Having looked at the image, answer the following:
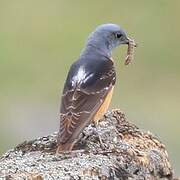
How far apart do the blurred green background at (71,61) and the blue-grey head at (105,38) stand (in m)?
5.10

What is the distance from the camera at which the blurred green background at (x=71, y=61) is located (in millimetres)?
20359

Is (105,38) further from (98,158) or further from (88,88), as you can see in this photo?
(98,158)

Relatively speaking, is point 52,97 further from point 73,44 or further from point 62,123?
point 62,123

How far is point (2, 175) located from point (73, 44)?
1591cm

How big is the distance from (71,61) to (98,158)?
13.6m

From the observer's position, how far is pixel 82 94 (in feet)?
35.9

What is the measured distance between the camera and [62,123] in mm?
10617

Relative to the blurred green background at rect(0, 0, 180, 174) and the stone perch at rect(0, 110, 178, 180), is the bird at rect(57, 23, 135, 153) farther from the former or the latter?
the blurred green background at rect(0, 0, 180, 174)

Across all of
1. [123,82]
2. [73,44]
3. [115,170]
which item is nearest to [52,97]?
[123,82]

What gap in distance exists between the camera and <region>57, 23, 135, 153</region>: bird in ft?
34.6

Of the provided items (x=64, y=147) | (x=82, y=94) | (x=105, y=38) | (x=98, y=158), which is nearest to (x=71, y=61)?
(x=105, y=38)

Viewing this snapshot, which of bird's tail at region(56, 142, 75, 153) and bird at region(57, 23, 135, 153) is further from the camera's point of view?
bird at region(57, 23, 135, 153)

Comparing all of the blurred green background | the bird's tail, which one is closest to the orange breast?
the bird's tail

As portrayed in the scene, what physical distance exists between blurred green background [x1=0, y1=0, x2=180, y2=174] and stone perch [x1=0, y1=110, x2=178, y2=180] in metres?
6.47
